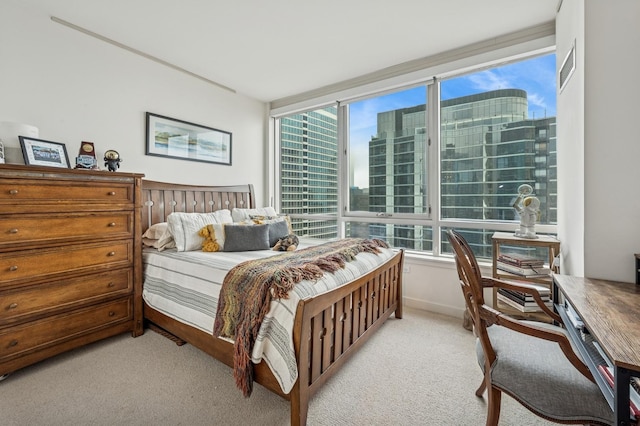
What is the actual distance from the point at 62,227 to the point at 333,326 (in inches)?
79.8

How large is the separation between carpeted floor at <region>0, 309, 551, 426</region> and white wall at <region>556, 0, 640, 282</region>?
974 millimetres

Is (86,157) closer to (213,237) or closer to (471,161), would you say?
(213,237)

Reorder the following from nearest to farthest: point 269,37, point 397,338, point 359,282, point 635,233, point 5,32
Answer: point 635,233
point 359,282
point 5,32
point 397,338
point 269,37

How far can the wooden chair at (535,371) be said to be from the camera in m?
1.03

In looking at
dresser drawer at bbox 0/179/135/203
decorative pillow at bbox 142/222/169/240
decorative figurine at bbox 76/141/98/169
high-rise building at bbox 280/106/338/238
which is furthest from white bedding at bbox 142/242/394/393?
high-rise building at bbox 280/106/338/238

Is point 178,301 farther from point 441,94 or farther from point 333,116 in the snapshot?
point 441,94

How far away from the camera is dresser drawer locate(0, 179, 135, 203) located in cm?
184

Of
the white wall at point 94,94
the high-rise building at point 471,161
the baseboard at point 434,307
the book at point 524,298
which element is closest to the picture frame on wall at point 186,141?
the white wall at point 94,94

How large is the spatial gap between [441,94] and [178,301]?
10.6 ft

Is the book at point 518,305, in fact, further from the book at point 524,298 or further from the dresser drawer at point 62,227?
the dresser drawer at point 62,227

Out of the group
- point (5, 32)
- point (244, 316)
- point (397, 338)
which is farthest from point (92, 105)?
point (397, 338)

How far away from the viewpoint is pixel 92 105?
2.67 m

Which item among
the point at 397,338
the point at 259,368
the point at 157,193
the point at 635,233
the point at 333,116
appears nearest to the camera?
the point at 635,233

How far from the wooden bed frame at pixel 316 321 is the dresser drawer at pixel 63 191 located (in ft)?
1.85
